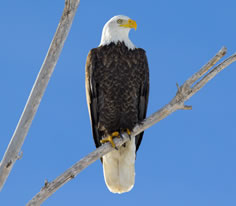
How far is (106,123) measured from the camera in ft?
20.4

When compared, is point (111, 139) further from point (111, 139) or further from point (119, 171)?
point (119, 171)

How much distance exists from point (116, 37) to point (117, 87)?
921mm

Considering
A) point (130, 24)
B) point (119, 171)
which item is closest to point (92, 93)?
point (130, 24)

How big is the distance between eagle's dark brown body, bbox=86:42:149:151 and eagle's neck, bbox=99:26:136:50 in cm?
13

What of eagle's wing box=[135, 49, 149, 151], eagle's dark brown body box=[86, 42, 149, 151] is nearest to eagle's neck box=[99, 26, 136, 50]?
eagle's dark brown body box=[86, 42, 149, 151]

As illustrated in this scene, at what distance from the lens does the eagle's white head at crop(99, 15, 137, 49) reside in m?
6.57

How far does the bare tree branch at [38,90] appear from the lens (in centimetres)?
499

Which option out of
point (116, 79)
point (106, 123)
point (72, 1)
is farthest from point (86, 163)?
point (72, 1)

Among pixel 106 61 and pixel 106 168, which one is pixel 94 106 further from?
pixel 106 168

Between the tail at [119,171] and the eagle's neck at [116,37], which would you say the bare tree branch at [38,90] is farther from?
the tail at [119,171]

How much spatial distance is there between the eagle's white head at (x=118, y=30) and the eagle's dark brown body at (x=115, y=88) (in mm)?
165

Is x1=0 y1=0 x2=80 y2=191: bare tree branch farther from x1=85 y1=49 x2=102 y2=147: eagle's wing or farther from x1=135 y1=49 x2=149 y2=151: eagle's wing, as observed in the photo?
x1=135 y1=49 x2=149 y2=151: eagle's wing

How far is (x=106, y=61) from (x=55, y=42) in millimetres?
1332

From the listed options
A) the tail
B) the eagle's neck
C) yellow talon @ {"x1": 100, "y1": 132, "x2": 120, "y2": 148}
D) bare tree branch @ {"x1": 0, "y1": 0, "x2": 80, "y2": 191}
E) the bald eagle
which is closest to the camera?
bare tree branch @ {"x1": 0, "y1": 0, "x2": 80, "y2": 191}
